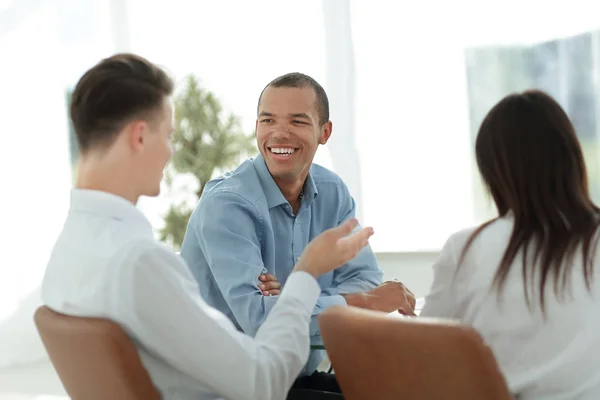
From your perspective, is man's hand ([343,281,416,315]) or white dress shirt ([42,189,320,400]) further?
man's hand ([343,281,416,315])

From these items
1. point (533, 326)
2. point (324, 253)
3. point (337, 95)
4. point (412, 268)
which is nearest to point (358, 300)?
point (324, 253)

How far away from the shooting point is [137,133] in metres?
1.63

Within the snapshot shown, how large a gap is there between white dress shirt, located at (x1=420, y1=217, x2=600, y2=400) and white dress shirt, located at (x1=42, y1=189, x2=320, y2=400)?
367 millimetres

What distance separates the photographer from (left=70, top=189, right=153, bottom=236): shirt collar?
1611 millimetres

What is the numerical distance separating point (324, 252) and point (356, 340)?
26 centimetres

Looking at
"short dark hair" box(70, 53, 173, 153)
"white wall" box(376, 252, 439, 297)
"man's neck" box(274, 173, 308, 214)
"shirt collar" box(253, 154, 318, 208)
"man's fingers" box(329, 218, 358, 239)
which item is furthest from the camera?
"white wall" box(376, 252, 439, 297)

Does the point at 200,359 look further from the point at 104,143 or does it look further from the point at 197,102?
the point at 197,102

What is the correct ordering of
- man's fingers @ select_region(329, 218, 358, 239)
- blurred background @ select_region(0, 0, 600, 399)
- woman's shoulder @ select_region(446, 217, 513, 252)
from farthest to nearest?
blurred background @ select_region(0, 0, 600, 399) → man's fingers @ select_region(329, 218, 358, 239) → woman's shoulder @ select_region(446, 217, 513, 252)

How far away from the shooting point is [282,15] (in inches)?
236

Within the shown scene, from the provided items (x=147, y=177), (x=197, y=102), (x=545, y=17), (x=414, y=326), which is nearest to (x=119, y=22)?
(x=197, y=102)

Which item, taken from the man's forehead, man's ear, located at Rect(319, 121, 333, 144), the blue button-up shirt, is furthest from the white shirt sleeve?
man's ear, located at Rect(319, 121, 333, 144)

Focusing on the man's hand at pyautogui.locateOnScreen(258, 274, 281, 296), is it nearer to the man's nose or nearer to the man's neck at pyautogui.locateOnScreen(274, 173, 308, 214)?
the man's neck at pyautogui.locateOnScreen(274, 173, 308, 214)

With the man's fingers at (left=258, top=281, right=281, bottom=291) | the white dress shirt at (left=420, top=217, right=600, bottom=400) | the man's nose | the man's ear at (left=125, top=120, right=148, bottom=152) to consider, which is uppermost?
the man's ear at (left=125, top=120, right=148, bottom=152)

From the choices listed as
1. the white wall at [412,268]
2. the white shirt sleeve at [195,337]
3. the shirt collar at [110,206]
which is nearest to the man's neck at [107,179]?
the shirt collar at [110,206]
